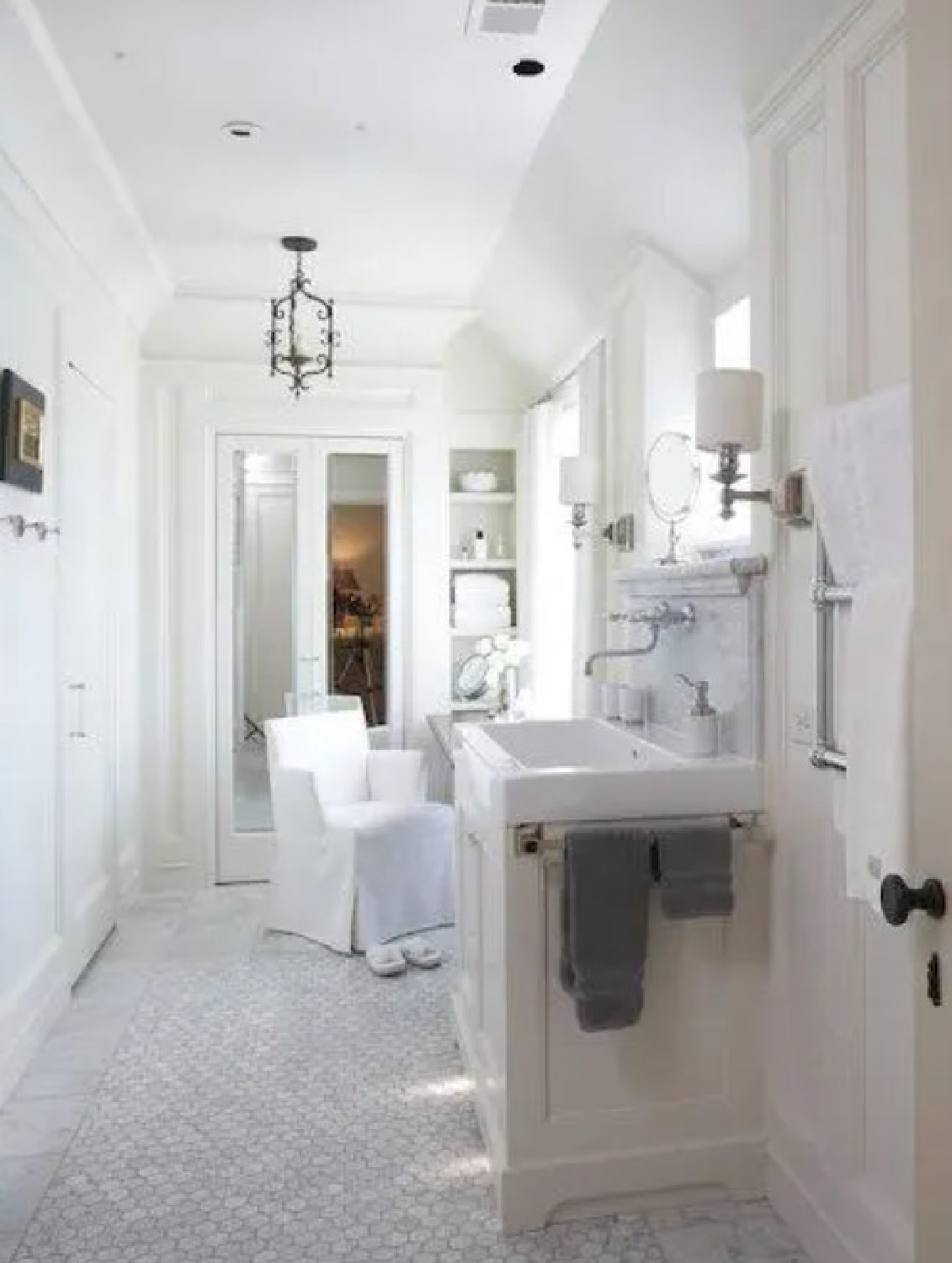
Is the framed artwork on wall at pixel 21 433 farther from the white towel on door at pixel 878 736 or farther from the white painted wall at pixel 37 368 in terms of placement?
the white towel on door at pixel 878 736

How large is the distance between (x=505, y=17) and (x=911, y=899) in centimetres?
206

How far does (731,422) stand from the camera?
6.46 feet

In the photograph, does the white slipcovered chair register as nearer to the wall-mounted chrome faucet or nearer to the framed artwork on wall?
the wall-mounted chrome faucet

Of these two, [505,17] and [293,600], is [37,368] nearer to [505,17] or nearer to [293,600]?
[505,17]

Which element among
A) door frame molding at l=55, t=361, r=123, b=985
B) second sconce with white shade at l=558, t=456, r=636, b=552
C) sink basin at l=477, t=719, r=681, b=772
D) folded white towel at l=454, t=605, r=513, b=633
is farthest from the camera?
folded white towel at l=454, t=605, r=513, b=633

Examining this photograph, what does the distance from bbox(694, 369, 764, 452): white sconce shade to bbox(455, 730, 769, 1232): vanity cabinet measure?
832 millimetres

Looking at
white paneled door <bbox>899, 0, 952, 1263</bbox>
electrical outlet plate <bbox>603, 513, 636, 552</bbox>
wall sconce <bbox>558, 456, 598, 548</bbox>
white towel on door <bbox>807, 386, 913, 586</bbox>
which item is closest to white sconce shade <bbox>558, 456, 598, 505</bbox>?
wall sconce <bbox>558, 456, 598, 548</bbox>

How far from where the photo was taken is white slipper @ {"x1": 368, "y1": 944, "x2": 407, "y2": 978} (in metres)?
3.28

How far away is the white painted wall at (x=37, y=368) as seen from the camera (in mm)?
2473

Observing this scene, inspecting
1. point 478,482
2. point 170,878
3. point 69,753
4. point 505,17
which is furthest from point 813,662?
point 170,878

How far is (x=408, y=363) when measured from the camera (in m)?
4.51

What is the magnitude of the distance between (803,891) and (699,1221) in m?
0.73

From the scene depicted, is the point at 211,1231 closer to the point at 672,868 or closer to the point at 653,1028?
the point at 653,1028

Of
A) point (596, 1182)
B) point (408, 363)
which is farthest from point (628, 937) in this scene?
point (408, 363)
